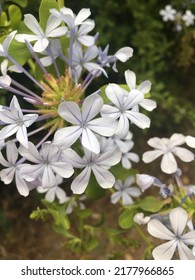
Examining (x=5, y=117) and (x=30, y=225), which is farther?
(x=30, y=225)

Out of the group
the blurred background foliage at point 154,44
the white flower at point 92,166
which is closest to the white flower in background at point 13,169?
the white flower at point 92,166

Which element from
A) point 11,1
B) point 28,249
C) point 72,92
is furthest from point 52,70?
point 28,249

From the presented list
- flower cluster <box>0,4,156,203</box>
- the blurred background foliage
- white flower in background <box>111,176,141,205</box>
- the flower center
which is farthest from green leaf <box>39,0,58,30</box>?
the blurred background foliage

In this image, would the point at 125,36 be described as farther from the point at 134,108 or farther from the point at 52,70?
the point at 134,108

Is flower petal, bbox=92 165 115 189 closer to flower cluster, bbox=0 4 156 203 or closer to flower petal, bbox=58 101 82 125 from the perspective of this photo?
flower cluster, bbox=0 4 156 203

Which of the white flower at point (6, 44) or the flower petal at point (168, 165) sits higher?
the white flower at point (6, 44)

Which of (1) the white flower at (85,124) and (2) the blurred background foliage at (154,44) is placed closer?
(1) the white flower at (85,124)

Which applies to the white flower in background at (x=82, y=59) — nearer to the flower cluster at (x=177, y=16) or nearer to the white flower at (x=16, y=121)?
the white flower at (x=16, y=121)
